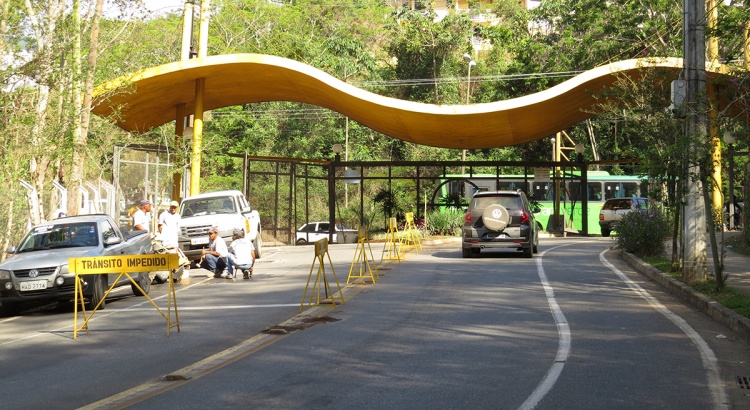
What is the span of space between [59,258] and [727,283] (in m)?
12.1

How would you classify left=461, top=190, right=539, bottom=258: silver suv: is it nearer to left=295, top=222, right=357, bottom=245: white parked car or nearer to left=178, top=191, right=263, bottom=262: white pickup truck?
left=178, top=191, right=263, bottom=262: white pickup truck

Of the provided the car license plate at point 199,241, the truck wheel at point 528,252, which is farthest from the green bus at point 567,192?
the car license plate at point 199,241

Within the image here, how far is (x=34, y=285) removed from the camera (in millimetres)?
15438

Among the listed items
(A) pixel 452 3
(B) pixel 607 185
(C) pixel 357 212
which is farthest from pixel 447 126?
(A) pixel 452 3

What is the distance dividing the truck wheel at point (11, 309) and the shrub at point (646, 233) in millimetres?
15272

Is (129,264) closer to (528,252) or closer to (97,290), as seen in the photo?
(97,290)

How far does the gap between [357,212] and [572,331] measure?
32.2 m

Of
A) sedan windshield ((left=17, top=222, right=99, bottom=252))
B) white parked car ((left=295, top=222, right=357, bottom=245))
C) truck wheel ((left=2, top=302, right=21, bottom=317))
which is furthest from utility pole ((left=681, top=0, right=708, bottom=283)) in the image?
white parked car ((left=295, top=222, right=357, bottom=245))

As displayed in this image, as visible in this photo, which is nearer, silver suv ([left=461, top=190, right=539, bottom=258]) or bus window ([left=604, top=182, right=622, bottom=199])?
silver suv ([left=461, top=190, right=539, bottom=258])

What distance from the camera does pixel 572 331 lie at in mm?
11500

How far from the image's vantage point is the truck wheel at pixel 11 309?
16.1 metres

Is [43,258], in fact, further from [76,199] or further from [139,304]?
[76,199]

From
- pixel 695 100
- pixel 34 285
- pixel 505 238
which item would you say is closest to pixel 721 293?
pixel 695 100

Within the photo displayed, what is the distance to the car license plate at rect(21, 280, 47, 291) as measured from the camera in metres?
15.4
